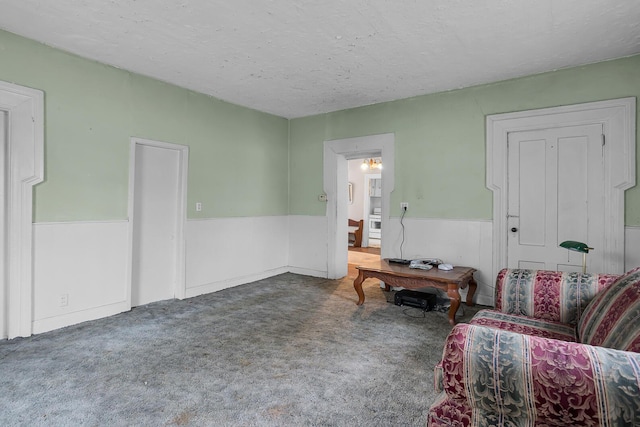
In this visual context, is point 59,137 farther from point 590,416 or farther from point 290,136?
point 590,416

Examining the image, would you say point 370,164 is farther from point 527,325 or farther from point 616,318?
point 616,318

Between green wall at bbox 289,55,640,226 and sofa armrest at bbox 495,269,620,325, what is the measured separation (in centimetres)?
175

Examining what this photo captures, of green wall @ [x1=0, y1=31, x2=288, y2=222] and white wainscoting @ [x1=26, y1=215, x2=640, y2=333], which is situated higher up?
green wall @ [x1=0, y1=31, x2=288, y2=222]

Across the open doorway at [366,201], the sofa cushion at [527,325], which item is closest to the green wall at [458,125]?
the sofa cushion at [527,325]

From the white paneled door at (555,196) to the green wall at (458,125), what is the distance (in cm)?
27

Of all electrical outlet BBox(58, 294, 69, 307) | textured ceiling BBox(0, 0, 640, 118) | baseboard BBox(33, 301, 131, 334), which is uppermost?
textured ceiling BBox(0, 0, 640, 118)

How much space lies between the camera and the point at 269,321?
3350 millimetres

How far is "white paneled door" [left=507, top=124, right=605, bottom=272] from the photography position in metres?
3.39

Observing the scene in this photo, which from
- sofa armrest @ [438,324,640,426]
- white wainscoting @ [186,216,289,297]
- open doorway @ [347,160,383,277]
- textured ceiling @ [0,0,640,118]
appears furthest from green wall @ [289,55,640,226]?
open doorway @ [347,160,383,277]

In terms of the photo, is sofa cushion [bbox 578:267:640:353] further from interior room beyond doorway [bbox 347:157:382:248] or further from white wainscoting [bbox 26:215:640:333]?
interior room beyond doorway [bbox 347:157:382:248]

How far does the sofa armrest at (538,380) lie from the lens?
102 centimetres

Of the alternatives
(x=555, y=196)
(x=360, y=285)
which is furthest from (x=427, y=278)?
(x=555, y=196)

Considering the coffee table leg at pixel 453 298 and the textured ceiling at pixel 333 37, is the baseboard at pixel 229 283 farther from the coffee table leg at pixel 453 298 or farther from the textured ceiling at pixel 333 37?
the coffee table leg at pixel 453 298

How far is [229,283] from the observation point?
4.68 m
